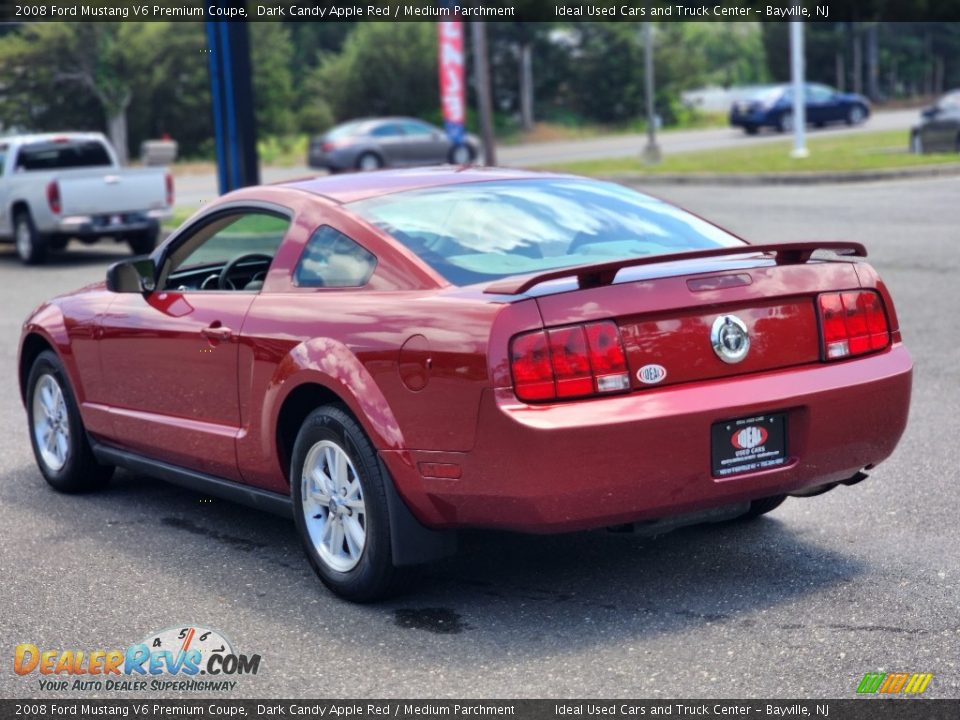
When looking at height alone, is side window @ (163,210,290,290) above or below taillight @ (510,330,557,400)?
above

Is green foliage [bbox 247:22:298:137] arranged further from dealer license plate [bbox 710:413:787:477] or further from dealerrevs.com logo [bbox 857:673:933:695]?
dealerrevs.com logo [bbox 857:673:933:695]

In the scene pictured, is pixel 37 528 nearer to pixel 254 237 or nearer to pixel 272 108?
pixel 254 237

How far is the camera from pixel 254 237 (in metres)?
20.5

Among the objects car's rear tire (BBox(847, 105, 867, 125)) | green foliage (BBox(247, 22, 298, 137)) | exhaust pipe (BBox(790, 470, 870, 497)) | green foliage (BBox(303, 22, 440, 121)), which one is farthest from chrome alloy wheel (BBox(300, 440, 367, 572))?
green foliage (BBox(303, 22, 440, 121))

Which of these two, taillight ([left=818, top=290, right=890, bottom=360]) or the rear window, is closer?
taillight ([left=818, top=290, right=890, bottom=360])

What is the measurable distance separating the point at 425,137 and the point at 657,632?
114 feet

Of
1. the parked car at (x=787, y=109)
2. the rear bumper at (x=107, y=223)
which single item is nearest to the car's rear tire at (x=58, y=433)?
the rear bumper at (x=107, y=223)

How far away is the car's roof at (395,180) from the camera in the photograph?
5.55m

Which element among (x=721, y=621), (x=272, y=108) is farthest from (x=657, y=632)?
(x=272, y=108)

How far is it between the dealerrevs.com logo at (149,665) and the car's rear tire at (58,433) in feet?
7.18

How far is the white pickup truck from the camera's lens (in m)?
19.0

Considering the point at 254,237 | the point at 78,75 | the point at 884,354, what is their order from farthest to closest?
the point at 78,75 < the point at 254,237 < the point at 884,354

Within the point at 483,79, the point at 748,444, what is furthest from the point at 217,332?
the point at 483,79

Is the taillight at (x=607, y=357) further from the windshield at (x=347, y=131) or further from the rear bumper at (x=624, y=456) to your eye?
the windshield at (x=347, y=131)
